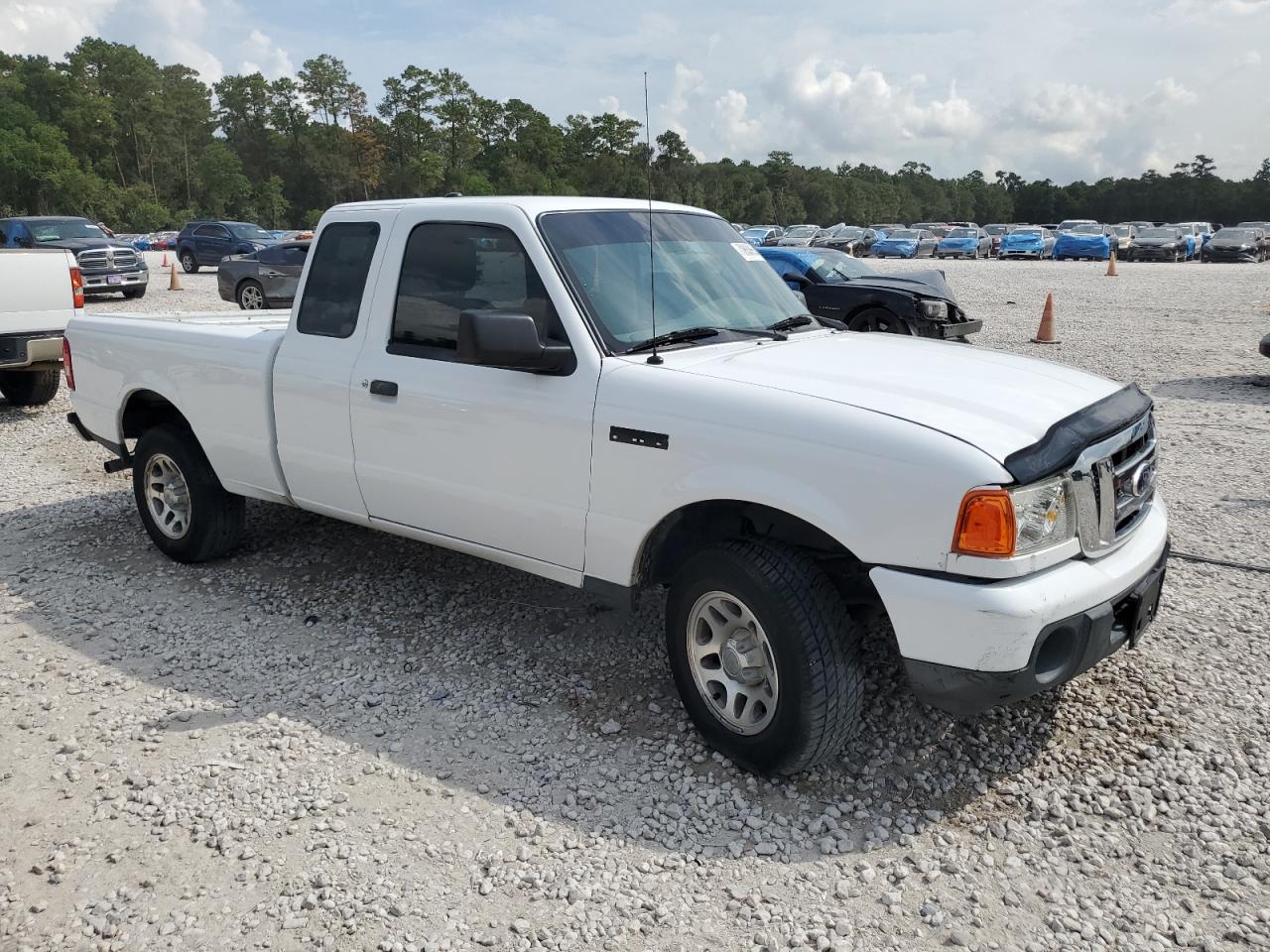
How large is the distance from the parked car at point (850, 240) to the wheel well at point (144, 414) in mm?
35679

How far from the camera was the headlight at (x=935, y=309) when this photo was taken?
39.9ft

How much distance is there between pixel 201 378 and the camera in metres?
5.27

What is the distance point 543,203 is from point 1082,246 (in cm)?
3807

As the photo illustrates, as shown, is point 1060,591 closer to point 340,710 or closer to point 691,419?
point 691,419

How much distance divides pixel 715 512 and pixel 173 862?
2.16m

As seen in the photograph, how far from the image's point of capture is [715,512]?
375 centimetres

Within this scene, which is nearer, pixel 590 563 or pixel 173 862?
pixel 173 862

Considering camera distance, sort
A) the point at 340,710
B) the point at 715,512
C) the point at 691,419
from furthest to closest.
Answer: the point at 340,710, the point at 715,512, the point at 691,419

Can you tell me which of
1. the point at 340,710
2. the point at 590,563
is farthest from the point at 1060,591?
the point at 340,710

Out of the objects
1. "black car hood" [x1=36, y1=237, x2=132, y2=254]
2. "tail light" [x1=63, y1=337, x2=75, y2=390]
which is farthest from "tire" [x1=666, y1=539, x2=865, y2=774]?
"black car hood" [x1=36, y1=237, x2=132, y2=254]

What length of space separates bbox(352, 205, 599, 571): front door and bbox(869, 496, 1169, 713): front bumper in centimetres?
132

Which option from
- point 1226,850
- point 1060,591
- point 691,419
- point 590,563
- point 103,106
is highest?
point 103,106

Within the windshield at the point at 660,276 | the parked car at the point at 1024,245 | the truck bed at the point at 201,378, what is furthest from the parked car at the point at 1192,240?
the truck bed at the point at 201,378

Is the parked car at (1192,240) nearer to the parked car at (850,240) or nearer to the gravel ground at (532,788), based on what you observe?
the parked car at (850,240)
